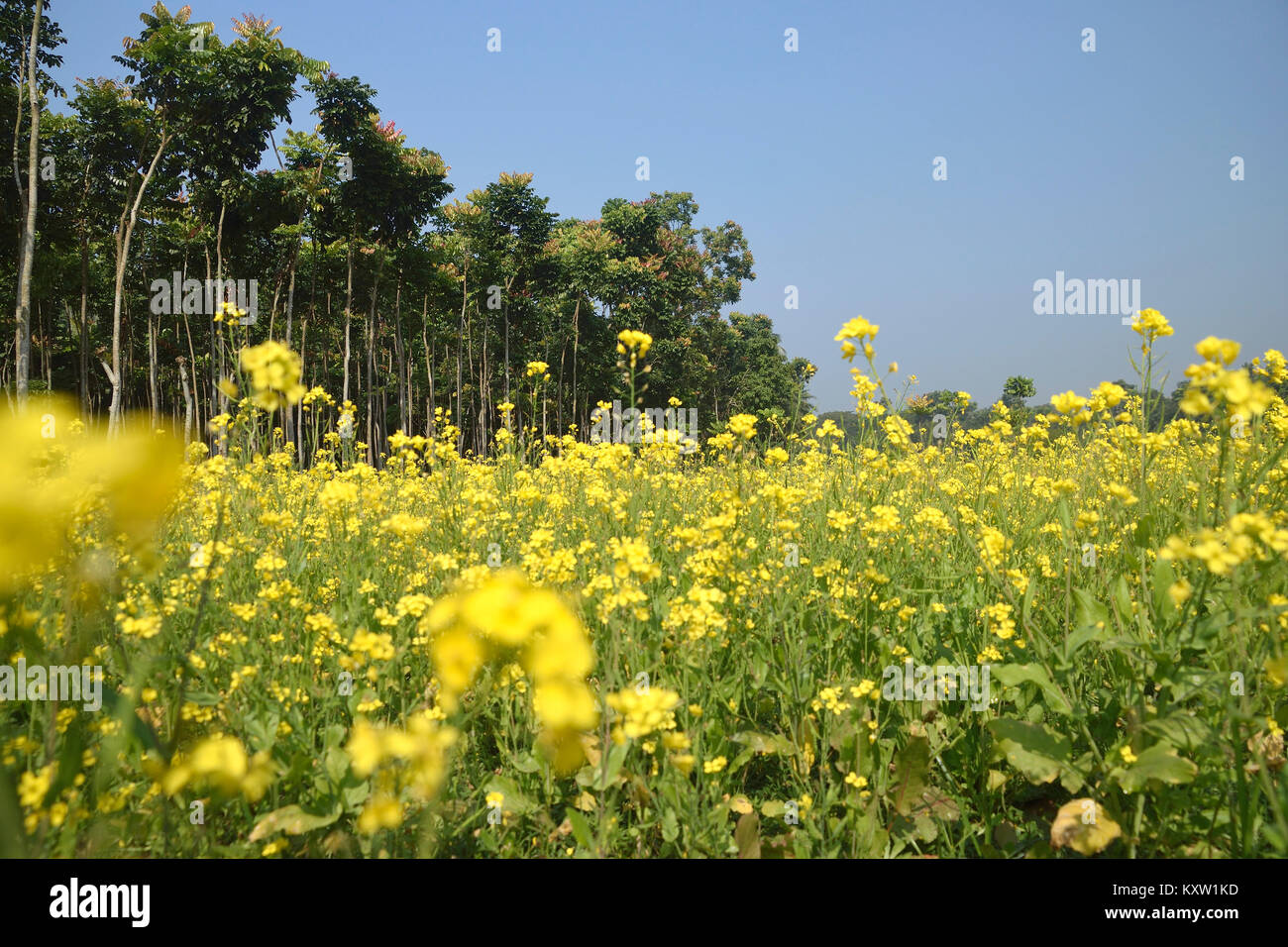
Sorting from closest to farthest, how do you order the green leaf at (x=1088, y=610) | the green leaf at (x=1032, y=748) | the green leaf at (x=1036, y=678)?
the green leaf at (x=1032, y=748) < the green leaf at (x=1036, y=678) < the green leaf at (x=1088, y=610)

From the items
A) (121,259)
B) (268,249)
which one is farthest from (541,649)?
(268,249)

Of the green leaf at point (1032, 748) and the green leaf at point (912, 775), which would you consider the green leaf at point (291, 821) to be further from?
the green leaf at point (1032, 748)

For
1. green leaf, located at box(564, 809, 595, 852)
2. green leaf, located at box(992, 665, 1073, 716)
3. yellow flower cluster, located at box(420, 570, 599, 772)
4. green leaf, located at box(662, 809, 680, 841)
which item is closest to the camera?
yellow flower cluster, located at box(420, 570, 599, 772)

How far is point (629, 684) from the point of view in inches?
63.7

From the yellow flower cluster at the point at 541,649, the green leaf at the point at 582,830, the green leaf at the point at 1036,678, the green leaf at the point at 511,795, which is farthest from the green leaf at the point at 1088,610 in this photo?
the yellow flower cluster at the point at 541,649

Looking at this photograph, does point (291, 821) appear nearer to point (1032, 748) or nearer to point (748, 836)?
point (748, 836)

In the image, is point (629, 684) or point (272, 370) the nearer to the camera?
point (272, 370)

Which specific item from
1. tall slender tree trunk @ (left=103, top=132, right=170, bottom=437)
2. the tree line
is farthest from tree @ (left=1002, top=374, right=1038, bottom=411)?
tall slender tree trunk @ (left=103, top=132, right=170, bottom=437)

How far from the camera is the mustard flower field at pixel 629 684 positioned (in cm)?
105

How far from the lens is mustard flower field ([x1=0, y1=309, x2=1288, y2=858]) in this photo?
1051 millimetres

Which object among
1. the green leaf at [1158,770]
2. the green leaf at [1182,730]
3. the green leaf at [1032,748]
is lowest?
the green leaf at [1032,748]

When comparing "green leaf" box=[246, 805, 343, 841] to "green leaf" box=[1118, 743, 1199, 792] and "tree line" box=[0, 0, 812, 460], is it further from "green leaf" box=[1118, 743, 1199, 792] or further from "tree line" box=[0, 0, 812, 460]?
"tree line" box=[0, 0, 812, 460]
